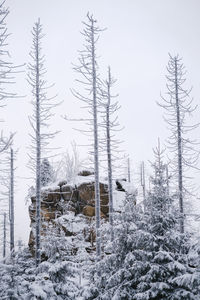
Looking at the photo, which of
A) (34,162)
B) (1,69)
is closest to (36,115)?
A: (34,162)

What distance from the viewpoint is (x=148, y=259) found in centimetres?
788

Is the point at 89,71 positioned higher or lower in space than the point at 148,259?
higher

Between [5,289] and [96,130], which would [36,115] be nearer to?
[96,130]

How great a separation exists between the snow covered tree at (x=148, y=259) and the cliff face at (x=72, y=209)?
11673 mm

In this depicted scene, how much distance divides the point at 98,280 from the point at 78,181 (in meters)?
14.3

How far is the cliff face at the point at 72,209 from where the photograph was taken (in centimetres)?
2017

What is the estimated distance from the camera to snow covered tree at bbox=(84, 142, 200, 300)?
7.21 m

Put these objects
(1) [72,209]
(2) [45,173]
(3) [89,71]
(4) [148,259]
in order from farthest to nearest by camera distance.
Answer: (2) [45,173] → (1) [72,209] → (3) [89,71] → (4) [148,259]

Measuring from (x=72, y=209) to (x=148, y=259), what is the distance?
47.1 ft

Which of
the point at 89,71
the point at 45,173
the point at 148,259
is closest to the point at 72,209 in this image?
the point at 45,173

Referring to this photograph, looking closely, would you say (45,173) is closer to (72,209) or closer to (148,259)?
(72,209)

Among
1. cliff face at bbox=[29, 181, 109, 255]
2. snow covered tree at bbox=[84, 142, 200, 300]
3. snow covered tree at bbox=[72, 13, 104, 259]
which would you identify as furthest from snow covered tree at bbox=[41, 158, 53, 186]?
snow covered tree at bbox=[84, 142, 200, 300]

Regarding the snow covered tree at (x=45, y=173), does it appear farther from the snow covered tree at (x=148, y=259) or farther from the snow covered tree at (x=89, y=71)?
the snow covered tree at (x=148, y=259)

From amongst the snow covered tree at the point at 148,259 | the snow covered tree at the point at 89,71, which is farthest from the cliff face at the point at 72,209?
the snow covered tree at the point at 148,259
